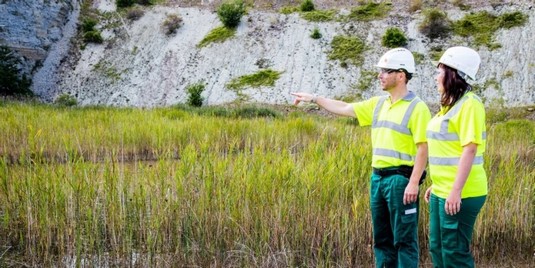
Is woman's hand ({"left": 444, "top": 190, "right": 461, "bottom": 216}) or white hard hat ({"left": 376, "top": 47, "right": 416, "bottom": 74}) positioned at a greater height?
white hard hat ({"left": 376, "top": 47, "right": 416, "bottom": 74})

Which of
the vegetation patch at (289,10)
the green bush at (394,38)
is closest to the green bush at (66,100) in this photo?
the vegetation patch at (289,10)

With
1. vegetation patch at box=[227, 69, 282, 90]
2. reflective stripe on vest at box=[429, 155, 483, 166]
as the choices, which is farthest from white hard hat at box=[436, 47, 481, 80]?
vegetation patch at box=[227, 69, 282, 90]

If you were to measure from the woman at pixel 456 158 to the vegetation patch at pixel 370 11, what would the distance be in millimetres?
25895

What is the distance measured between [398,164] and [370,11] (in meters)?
26.6

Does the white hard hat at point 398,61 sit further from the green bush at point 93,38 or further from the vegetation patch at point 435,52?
the green bush at point 93,38

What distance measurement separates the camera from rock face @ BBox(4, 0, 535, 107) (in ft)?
79.9

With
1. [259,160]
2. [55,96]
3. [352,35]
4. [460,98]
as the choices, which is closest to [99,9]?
[55,96]

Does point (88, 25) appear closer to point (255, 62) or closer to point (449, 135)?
point (255, 62)

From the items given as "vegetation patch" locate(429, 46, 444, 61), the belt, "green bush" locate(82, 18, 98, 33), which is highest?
"green bush" locate(82, 18, 98, 33)

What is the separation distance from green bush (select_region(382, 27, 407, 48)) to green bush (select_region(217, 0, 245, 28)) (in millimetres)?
8515

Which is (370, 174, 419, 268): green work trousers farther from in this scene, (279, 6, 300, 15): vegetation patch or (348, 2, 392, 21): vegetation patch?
(279, 6, 300, 15): vegetation patch

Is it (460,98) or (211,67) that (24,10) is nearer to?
(211,67)

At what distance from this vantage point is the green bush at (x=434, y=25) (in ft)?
86.5

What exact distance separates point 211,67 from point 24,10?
10.8m
